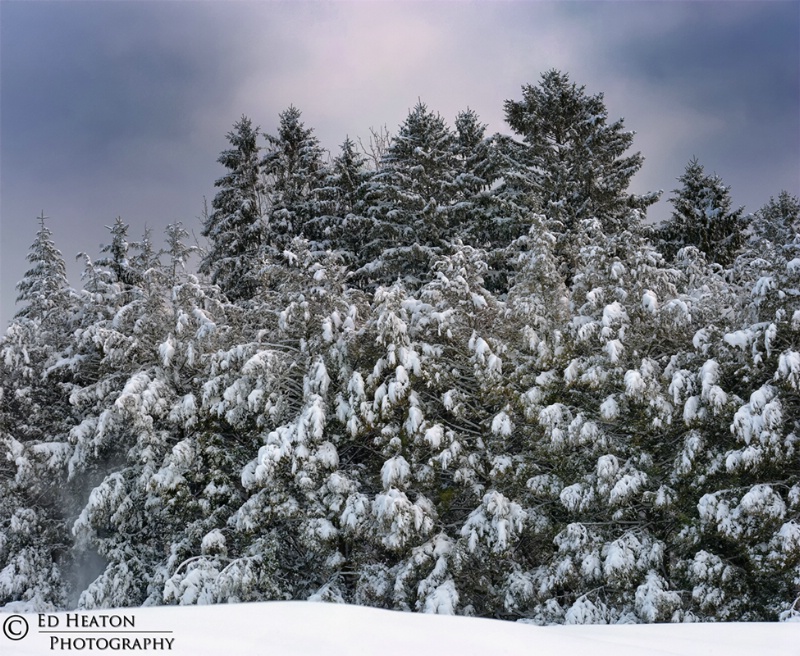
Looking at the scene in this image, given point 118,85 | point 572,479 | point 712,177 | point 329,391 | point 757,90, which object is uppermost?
point 118,85

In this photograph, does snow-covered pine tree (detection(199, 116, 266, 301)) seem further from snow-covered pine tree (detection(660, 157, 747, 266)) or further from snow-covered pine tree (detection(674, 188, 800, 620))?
snow-covered pine tree (detection(674, 188, 800, 620))

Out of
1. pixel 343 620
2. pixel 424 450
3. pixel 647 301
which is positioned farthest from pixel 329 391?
pixel 343 620

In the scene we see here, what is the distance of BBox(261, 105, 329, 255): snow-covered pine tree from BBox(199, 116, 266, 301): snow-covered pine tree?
59 centimetres

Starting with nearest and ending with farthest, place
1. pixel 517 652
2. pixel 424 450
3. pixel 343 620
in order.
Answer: pixel 517 652, pixel 343 620, pixel 424 450

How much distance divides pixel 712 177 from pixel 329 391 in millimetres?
18516

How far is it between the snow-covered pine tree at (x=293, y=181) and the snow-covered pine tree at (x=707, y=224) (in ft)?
39.4

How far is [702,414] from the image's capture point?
27.9 ft

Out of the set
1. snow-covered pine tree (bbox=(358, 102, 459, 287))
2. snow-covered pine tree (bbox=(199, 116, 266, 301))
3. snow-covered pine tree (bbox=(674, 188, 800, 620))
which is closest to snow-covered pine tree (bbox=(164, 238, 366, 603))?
snow-covered pine tree (bbox=(674, 188, 800, 620))

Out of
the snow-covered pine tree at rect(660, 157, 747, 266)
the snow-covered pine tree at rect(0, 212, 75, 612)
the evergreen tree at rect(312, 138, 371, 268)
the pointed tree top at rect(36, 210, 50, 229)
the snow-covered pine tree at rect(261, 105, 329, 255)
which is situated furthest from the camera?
the pointed tree top at rect(36, 210, 50, 229)

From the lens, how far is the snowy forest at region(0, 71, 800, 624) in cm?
852

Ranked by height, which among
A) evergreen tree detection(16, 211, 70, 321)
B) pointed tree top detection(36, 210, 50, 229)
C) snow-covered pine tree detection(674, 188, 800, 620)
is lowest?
snow-covered pine tree detection(674, 188, 800, 620)

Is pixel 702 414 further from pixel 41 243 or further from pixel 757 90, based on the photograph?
pixel 41 243

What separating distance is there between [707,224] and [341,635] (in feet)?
72.3

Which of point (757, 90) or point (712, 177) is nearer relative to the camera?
point (757, 90)
